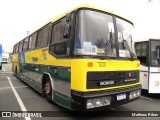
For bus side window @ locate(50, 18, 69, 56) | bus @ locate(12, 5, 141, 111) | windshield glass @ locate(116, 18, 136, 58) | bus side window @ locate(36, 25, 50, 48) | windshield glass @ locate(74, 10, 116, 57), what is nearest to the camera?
bus @ locate(12, 5, 141, 111)

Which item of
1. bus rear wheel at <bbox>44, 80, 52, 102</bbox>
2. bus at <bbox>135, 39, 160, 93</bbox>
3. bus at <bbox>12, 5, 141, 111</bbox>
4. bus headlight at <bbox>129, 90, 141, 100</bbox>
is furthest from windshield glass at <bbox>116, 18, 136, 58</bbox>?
bus rear wheel at <bbox>44, 80, 52, 102</bbox>

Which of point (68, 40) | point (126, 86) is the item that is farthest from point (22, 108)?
point (126, 86)

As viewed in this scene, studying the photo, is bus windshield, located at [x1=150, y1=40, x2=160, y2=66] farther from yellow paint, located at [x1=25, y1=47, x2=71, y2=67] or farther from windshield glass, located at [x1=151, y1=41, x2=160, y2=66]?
yellow paint, located at [x1=25, y1=47, x2=71, y2=67]

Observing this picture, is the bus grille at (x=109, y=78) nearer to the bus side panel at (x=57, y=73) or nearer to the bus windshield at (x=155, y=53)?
the bus side panel at (x=57, y=73)

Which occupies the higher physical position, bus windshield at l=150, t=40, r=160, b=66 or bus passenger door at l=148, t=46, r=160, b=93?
bus windshield at l=150, t=40, r=160, b=66

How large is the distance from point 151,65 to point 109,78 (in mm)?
A: 3538

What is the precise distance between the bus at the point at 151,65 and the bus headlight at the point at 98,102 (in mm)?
3596

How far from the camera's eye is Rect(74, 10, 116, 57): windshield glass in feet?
15.9

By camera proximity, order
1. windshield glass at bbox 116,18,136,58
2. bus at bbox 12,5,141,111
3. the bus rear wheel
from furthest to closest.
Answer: the bus rear wheel, windshield glass at bbox 116,18,136,58, bus at bbox 12,5,141,111

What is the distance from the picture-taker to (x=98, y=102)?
4730 millimetres

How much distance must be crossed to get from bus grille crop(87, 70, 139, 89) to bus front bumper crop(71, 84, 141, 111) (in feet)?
0.58

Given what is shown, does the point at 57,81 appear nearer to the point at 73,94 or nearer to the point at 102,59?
the point at 73,94

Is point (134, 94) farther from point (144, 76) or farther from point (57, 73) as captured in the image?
point (144, 76)

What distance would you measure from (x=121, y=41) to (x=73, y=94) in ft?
6.65
